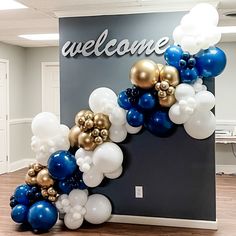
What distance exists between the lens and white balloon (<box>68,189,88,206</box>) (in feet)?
13.7

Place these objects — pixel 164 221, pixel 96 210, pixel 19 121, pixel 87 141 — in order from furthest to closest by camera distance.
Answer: pixel 19 121 < pixel 164 221 < pixel 96 210 < pixel 87 141

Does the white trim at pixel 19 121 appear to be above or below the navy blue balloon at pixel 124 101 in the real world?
below

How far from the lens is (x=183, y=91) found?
377 centimetres

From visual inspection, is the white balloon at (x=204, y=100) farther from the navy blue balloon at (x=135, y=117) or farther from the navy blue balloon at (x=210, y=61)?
the navy blue balloon at (x=135, y=117)

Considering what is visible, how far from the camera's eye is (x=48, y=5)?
4.27 meters

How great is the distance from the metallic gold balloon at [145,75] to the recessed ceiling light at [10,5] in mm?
1538

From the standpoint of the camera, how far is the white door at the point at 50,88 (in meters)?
8.08

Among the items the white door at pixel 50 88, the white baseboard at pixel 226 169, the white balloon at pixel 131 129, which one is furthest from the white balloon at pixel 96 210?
the white door at pixel 50 88

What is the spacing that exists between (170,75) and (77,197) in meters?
1.62

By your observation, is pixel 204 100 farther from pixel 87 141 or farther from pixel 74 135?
pixel 74 135

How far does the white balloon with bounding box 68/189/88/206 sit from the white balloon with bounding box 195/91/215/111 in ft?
5.06

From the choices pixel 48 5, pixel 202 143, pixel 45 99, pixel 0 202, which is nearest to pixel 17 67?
pixel 45 99

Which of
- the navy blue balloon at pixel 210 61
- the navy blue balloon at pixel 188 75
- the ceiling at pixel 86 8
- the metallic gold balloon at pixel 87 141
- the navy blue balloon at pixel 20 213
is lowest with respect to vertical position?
the navy blue balloon at pixel 20 213

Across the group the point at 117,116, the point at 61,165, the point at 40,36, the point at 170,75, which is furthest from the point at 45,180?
the point at 40,36
